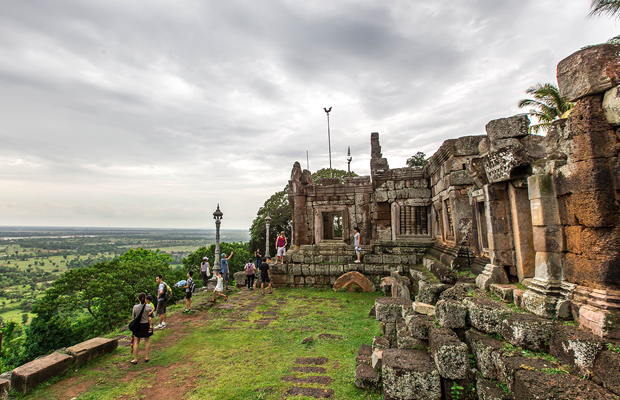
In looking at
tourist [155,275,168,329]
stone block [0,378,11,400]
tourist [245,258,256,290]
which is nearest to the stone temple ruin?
stone block [0,378,11,400]

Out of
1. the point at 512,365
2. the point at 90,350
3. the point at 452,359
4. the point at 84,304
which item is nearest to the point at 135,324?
the point at 90,350

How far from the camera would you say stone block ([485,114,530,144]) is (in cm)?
445

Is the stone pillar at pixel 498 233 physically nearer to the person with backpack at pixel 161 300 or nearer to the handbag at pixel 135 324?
the handbag at pixel 135 324

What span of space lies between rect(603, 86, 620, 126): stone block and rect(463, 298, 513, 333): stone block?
229 centimetres

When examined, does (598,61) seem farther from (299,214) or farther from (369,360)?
(299,214)

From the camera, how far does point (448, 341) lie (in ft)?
11.4

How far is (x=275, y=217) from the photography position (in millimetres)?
27703

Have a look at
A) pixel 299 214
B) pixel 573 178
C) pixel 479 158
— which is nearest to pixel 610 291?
pixel 573 178

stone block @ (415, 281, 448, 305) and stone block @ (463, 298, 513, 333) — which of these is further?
stone block @ (415, 281, 448, 305)

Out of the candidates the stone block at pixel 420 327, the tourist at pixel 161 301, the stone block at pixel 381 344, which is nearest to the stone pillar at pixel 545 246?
the stone block at pixel 420 327

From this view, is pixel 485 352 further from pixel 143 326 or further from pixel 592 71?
pixel 143 326

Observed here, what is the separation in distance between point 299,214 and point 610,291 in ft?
38.2

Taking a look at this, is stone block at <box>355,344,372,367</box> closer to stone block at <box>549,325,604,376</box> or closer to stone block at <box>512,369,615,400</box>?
stone block at <box>512,369,615,400</box>

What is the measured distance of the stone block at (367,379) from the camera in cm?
416
